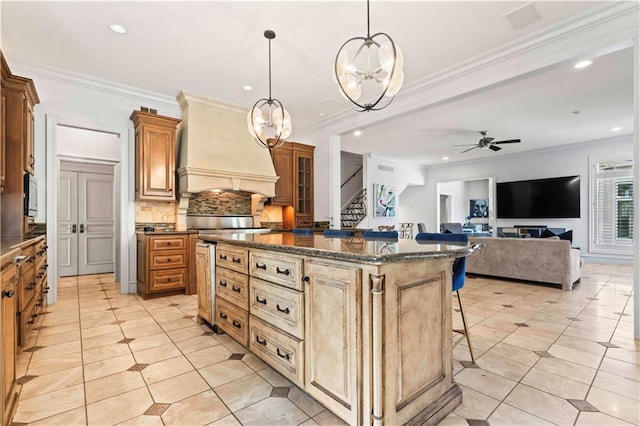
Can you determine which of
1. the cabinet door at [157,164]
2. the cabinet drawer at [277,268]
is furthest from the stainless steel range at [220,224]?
→ the cabinet drawer at [277,268]

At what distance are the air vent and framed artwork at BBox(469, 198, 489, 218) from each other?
1103cm

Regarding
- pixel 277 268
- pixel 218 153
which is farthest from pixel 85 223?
pixel 277 268

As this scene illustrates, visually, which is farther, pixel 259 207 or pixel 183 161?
pixel 259 207

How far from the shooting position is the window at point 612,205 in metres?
7.38

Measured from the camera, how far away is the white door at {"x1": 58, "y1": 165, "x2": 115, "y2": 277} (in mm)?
6137

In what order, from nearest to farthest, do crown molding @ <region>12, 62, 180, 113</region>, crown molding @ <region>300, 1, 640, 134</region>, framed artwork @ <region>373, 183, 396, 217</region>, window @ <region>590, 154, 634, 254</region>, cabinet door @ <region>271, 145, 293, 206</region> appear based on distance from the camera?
crown molding @ <region>300, 1, 640, 134</region>, crown molding @ <region>12, 62, 180, 113</region>, cabinet door @ <region>271, 145, 293, 206</region>, window @ <region>590, 154, 634, 254</region>, framed artwork @ <region>373, 183, 396, 217</region>

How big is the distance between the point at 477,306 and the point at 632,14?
3321mm

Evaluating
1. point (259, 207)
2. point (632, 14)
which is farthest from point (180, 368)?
point (632, 14)

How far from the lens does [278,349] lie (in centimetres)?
207

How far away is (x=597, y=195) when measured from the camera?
25.7 ft

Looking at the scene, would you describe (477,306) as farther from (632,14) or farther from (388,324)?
(632,14)

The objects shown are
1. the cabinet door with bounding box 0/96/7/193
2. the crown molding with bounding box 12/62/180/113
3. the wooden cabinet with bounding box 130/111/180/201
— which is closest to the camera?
the cabinet door with bounding box 0/96/7/193

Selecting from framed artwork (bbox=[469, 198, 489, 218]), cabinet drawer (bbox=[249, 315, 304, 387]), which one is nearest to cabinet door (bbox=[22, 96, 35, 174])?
cabinet drawer (bbox=[249, 315, 304, 387])

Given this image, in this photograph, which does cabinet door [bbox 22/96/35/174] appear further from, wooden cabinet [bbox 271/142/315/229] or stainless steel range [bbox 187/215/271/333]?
wooden cabinet [bbox 271/142/315/229]
